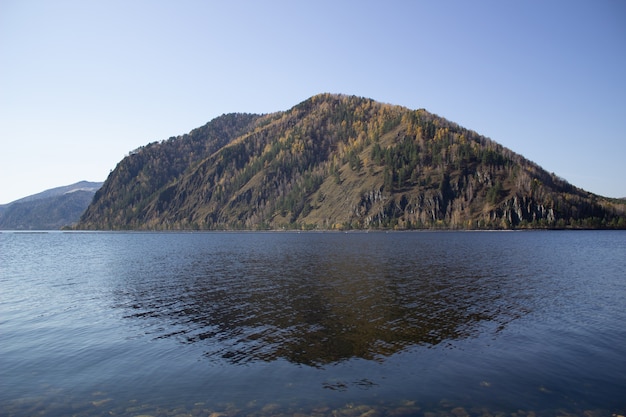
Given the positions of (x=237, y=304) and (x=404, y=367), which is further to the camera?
(x=237, y=304)

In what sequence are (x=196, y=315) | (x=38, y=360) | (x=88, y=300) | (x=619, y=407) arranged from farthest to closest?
(x=88, y=300), (x=196, y=315), (x=38, y=360), (x=619, y=407)

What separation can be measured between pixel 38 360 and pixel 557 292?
56079mm

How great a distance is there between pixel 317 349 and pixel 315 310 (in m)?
12.4

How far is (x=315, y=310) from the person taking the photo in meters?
42.0

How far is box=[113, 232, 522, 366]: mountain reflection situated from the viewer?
30688 mm

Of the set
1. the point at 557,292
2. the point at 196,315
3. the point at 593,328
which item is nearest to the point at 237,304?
the point at 196,315

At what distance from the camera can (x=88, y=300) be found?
49.6 metres

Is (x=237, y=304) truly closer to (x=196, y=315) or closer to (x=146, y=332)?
(x=196, y=315)

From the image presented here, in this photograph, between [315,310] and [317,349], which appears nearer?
[317,349]

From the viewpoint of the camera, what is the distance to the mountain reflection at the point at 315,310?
101ft

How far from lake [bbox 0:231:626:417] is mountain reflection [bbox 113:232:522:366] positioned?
0.22 m

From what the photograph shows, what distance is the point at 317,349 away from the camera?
29625mm

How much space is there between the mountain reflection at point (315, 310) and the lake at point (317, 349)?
223 mm

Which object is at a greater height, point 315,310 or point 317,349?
point 315,310
